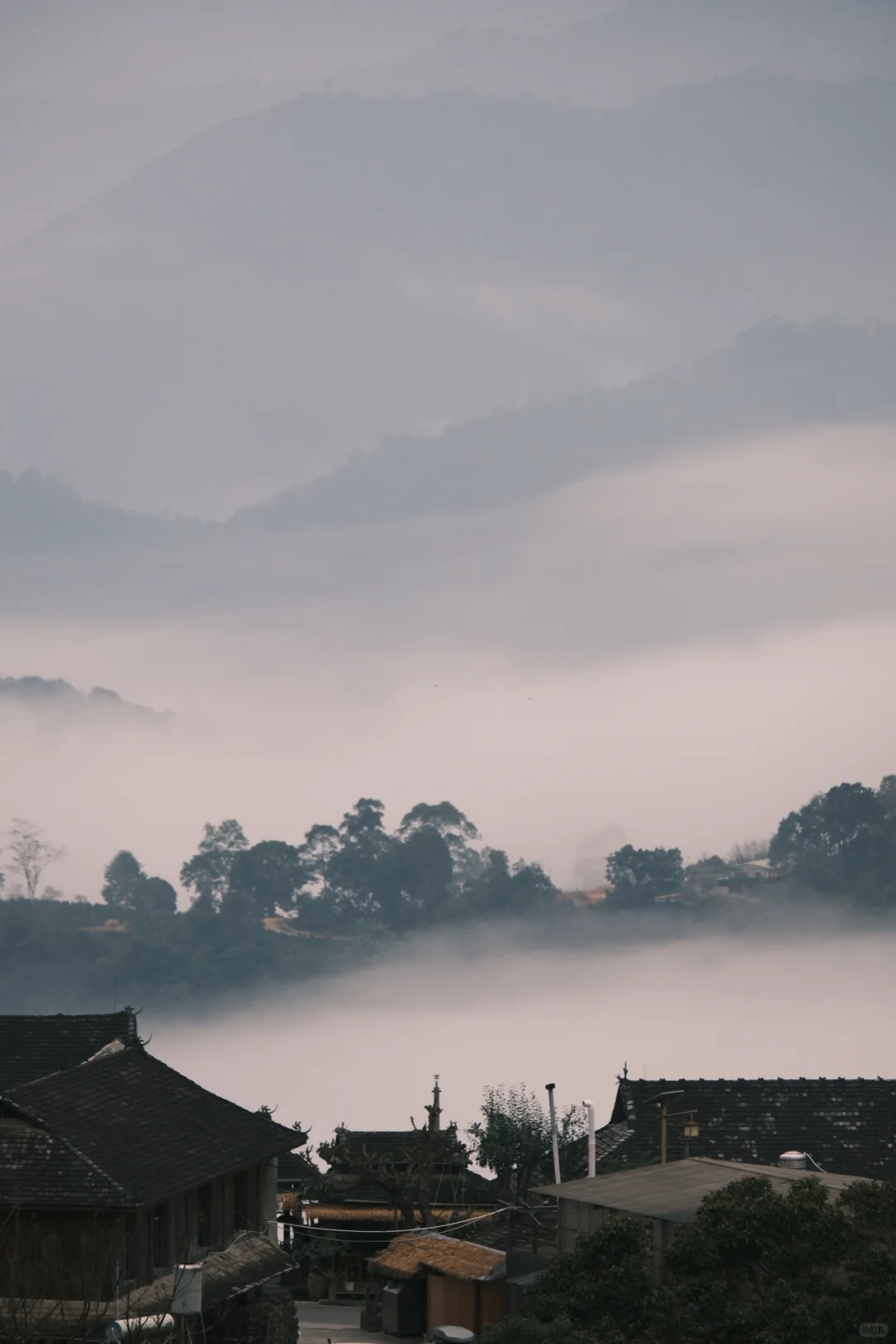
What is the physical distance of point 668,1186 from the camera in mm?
42500

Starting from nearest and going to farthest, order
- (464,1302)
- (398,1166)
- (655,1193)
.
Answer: (655,1193) < (464,1302) < (398,1166)

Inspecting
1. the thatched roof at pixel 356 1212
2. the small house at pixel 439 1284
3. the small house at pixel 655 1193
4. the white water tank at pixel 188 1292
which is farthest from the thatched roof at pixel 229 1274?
the thatched roof at pixel 356 1212

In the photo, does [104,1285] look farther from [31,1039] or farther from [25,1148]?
[31,1039]

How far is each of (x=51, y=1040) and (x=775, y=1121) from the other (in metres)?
30.3

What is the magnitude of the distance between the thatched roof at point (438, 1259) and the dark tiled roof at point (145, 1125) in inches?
312

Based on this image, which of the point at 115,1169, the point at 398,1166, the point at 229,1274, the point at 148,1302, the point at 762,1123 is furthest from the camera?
the point at 398,1166

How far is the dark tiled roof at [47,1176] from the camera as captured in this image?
40969mm

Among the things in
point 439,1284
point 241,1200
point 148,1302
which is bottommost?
point 439,1284

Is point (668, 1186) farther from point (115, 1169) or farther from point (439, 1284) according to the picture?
point (439, 1284)

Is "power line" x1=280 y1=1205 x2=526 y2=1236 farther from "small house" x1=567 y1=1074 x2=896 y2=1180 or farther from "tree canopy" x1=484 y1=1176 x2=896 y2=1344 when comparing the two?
"tree canopy" x1=484 y1=1176 x2=896 y2=1344

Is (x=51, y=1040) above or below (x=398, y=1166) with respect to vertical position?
above

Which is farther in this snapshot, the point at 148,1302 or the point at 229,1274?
the point at 229,1274

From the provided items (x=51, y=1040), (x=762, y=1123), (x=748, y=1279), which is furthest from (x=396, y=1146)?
(x=748, y=1279)

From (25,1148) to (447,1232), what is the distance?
3119 cm
